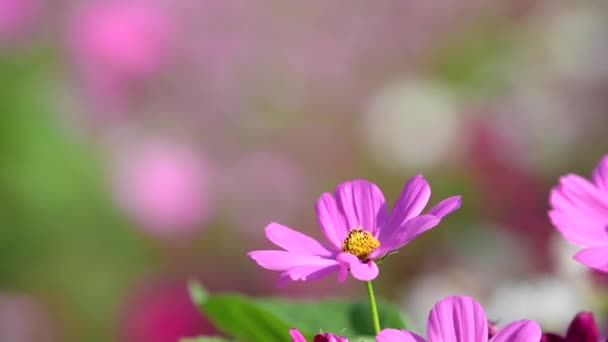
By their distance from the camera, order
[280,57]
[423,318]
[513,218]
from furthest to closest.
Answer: [280,57] → [513,218] → [423,318]

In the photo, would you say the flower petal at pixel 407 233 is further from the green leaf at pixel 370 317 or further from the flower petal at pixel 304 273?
the green leaf at pixel 370 317

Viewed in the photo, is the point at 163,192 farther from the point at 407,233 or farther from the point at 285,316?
the point at 407,233

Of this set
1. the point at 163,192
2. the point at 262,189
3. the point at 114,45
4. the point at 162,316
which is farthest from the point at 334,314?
the point at 262,189

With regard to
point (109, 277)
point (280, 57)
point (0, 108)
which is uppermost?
point (280, 57)

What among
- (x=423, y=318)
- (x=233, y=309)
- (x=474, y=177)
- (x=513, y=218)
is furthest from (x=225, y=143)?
(x=233, y=309)

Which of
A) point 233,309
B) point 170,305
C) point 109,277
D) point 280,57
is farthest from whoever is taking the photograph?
point 280,57

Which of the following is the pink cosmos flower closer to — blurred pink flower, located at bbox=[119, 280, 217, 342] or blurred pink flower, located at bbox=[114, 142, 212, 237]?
blurred pink flower, located at bbox=[119, 280, 217, 342]

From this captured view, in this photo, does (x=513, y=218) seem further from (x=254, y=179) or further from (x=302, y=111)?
(x=302, y=111)
